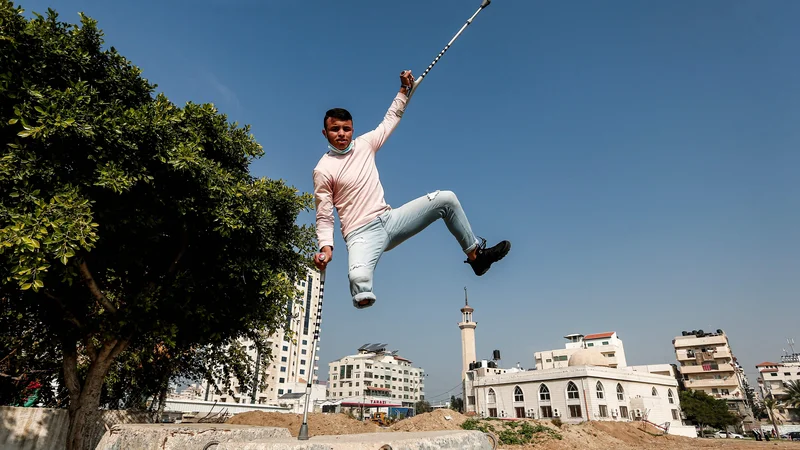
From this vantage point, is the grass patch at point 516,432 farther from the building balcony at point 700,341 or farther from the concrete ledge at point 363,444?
the building balcony at point 700,341

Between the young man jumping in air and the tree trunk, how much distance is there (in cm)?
809

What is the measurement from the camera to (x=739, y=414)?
5816cm

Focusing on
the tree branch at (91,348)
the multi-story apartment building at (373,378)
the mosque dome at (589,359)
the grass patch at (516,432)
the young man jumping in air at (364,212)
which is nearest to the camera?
the young man jumping in air at (364,212)

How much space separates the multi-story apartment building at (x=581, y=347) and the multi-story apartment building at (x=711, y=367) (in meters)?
8.22

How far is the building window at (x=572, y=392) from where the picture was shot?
45219 millimetres

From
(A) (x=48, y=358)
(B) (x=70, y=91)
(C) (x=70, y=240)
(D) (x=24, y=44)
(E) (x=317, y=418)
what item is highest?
(D) (x=24, y=44)

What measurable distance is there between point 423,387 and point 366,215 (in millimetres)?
118647

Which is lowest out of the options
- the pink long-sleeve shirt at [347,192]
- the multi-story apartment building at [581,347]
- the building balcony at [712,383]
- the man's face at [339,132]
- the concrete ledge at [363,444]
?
the concrete ledge at [363,444]

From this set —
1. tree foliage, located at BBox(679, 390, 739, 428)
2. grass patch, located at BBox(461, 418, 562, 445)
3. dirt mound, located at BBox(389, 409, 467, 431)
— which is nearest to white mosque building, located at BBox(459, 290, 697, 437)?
tree foliage, located at BBox(679, 390, 739, 428)

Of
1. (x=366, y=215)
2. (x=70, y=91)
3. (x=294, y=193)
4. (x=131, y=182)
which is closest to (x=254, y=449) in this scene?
(x=366, y=215)

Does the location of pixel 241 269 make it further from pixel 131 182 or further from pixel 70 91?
pixel 70 91

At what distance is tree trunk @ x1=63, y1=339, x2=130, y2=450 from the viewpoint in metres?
9.33

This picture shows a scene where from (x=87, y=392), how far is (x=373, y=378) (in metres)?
92.0

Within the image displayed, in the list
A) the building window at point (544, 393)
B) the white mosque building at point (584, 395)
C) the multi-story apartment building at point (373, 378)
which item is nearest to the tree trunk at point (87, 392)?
the white mosque building at point (584, 395)
